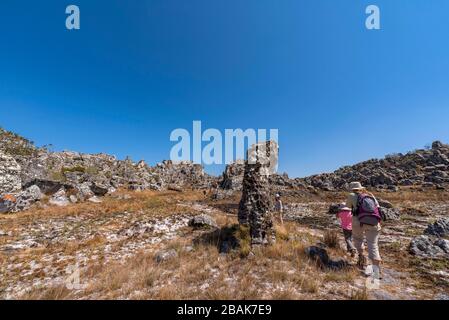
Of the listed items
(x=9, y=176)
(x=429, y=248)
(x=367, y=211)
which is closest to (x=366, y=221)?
(x=367, y=211)

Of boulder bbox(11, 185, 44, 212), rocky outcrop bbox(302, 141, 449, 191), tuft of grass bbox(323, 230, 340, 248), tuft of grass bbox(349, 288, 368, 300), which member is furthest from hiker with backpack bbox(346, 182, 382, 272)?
rocky outcrop bbox(302, 141, 449, 191)

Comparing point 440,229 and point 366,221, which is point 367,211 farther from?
point 440,229

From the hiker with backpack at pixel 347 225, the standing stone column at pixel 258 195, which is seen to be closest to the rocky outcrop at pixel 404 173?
the hiker with backpack at pixel 347 225

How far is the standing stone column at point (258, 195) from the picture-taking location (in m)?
7.77

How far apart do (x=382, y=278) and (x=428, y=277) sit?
1.35m

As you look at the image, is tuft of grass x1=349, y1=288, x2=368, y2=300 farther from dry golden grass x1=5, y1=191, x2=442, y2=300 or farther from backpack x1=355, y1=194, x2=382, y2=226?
backpack x1=355, y1=194, x2=382, y2=226

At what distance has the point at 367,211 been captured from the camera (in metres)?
5.71

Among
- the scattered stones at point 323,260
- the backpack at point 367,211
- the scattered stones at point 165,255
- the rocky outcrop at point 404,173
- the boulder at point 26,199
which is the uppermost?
the rocky outcrop at point 404,173

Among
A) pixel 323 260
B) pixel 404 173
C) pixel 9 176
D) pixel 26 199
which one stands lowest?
pixel 323 260

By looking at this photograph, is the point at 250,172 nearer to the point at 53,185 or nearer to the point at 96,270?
the point at 96,270

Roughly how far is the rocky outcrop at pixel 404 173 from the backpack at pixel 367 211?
3760cm

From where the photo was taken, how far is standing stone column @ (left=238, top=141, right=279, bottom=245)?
7.77 m

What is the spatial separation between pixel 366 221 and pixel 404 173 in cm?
5427

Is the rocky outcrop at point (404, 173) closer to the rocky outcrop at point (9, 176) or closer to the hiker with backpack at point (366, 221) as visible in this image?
the hiker with backpack at point (366, 221)
